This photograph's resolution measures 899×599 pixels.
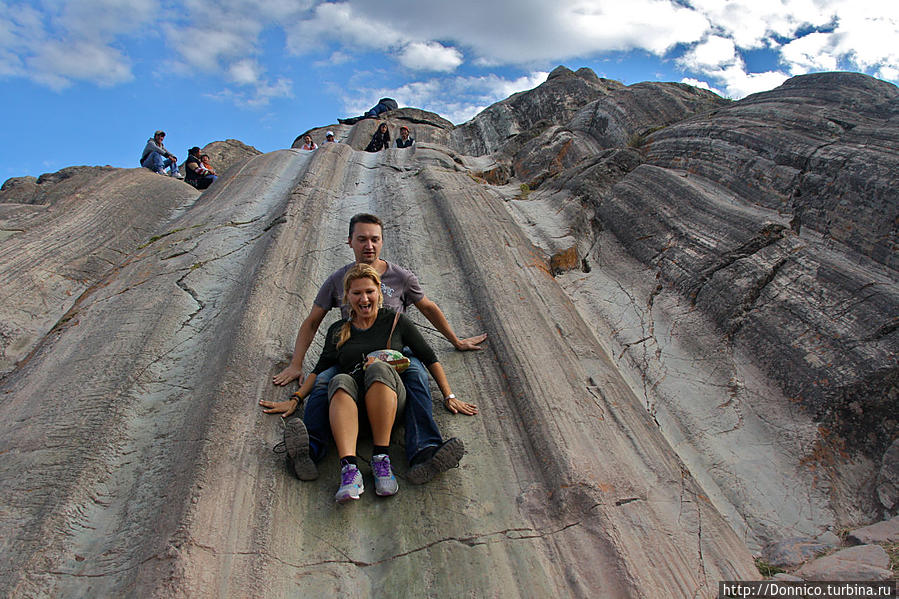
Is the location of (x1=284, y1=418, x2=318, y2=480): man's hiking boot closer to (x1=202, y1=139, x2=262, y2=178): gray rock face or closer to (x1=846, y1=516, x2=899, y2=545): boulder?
(x1=846, y1=516, x2=899, y2=545): boulder

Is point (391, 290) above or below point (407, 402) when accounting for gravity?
above

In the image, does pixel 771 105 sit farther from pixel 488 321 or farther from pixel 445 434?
pixel 445 434

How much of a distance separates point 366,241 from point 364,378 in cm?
98

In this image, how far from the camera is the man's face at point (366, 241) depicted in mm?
3191

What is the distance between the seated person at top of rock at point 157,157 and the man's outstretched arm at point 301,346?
8027 mm

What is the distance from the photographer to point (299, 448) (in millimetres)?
2369

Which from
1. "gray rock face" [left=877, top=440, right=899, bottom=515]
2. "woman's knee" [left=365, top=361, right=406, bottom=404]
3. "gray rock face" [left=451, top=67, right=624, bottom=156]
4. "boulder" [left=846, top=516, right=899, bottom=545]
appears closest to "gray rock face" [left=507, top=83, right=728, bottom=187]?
"gray rock face" [left=451, top=67, right=624, bottom=156]

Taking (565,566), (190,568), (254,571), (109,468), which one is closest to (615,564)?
(565,566)

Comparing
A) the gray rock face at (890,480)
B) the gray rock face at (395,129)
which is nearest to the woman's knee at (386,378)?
the gray rock face at (890,480)

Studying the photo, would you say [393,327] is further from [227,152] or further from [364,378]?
[227,152]

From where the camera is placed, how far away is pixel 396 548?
2260 mm

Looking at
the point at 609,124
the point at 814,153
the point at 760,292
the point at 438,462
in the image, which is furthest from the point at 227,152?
the point at 438,462

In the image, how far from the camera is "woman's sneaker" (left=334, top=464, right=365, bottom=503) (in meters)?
2.32

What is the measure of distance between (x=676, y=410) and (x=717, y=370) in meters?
0.50
